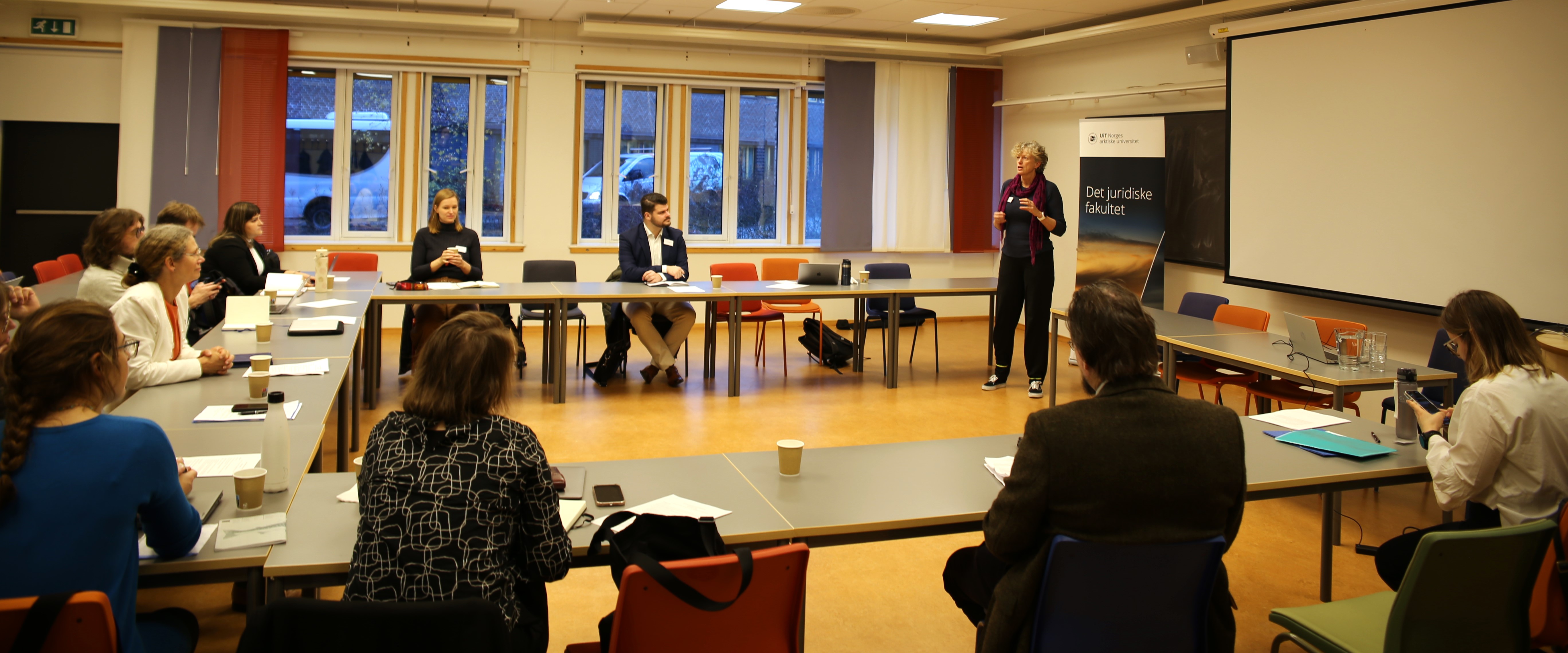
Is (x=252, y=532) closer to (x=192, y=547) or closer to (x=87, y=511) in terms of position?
(x=192, y=547)

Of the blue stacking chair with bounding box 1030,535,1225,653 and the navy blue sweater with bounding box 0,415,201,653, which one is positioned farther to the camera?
the blue stacking chair with bounding box 1030,535,1225,653

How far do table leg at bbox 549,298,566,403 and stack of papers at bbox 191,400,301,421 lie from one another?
2.81m

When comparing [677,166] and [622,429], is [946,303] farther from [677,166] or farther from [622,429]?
[622,429]

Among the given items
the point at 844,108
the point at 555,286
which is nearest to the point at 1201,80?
the point at 844,108

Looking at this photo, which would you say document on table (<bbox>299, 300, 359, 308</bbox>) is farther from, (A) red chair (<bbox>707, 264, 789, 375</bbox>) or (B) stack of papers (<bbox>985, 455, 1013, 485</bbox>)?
(B) stack of papers (<bbox>985, 455, 1013, 485</bbox>)

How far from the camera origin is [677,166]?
916cm

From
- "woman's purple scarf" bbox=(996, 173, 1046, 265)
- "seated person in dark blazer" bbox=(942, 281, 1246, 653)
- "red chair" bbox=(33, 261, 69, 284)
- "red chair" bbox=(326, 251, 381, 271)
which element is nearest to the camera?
"seated person in dark blazer" bbox=(942, 281, 1246, 653)

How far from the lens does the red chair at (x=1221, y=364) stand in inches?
201

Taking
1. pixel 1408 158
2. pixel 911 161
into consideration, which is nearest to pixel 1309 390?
pixel 1408 158

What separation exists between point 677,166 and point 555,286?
3359 millimetres

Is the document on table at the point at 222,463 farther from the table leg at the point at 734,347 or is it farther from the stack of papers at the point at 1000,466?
the table leg at the point at 734,347

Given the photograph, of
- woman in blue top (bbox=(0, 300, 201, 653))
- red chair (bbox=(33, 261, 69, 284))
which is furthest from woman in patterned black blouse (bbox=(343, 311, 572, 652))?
red chair (bbox=(33, 261, 69, 284))

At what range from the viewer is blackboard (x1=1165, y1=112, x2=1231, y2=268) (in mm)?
7211

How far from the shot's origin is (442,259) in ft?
20.0
